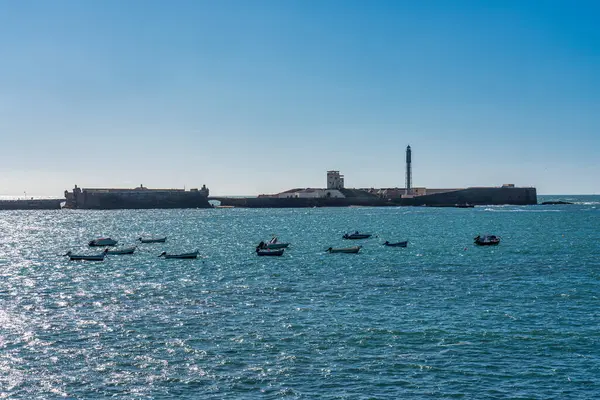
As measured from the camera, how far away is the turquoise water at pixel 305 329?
76.2 feet

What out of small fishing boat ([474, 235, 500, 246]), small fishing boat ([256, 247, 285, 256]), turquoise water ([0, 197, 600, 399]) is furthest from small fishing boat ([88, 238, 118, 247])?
small fishing boat ([474, 235, 500, 246])

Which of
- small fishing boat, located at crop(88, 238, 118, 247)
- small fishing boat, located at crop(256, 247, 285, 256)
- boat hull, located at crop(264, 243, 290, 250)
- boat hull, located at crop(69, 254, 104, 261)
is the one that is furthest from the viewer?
small fishing boat, located at crop(88, 238, 118, 247)

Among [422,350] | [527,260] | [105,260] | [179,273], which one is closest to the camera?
[422,350]

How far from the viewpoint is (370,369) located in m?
24.8

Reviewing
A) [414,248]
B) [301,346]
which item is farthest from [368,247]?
[301,346]

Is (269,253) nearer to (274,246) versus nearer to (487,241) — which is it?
(274,246)

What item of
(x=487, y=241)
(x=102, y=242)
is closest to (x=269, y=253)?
(x=487, y=241)

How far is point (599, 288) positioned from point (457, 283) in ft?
30.1

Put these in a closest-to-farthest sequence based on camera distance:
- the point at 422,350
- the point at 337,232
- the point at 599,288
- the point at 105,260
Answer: the point at 422,350, the point at 599,288, the point at 105,260, the point at 337,232

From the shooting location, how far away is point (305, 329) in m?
30.7

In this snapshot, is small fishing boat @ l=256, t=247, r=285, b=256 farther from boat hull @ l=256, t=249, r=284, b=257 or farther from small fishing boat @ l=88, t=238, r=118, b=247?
small fishing boat @ l=88, t=238, r=118, b=247

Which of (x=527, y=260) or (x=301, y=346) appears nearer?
(x=301, y=346)

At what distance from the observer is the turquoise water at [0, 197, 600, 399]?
914 inches

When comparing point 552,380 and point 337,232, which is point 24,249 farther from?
point 552,380
